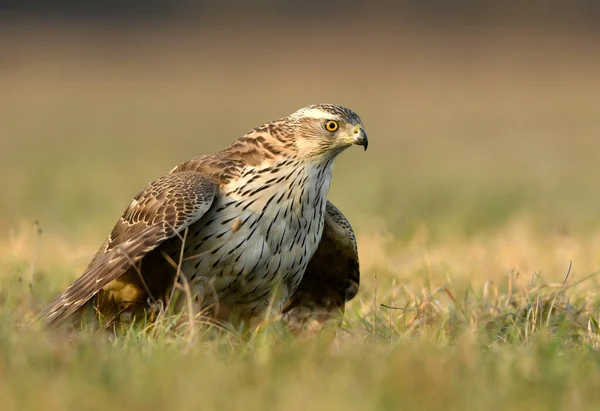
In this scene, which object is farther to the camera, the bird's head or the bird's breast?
the bird's head

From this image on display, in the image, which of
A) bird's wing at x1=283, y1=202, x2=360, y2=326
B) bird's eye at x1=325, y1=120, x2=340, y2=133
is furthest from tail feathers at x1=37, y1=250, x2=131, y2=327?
bird's wing at x1=283, y1=202, x2=360, y2=326

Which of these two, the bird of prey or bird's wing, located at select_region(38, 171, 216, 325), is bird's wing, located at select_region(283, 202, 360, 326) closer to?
the bird of prey

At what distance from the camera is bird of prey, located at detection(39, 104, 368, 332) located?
19.1 ft

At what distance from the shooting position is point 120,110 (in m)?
29.1

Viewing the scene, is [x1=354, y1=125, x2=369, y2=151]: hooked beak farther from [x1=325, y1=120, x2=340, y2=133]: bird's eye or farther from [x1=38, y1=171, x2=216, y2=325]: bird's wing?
[x1=38, y1=171, x2=216, y2=325]: bird's wing

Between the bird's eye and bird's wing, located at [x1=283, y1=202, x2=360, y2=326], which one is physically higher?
the bird's eye

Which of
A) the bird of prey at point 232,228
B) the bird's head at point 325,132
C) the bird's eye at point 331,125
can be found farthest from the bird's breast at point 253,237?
the bird's eye at point 331,125

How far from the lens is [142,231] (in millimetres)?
5867

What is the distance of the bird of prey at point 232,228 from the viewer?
19.1 ft

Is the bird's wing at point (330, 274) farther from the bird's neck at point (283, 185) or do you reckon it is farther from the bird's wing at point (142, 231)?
the bird's wing at point (142, 231)

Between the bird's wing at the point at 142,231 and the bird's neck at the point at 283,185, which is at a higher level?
the bird's neck at the point at 283,185

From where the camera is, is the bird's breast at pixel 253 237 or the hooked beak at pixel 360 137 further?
the hooked beak at pixel 360 137

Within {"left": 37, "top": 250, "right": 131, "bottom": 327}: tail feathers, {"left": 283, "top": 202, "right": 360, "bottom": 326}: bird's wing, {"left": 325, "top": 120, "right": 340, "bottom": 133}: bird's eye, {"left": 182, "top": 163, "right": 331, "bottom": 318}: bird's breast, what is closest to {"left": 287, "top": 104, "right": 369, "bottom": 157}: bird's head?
{"left": 325, "top": 120, "right": 340, "bottom": 133}: bird's eye

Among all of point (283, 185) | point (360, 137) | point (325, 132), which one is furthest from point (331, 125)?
point (283, 185)
